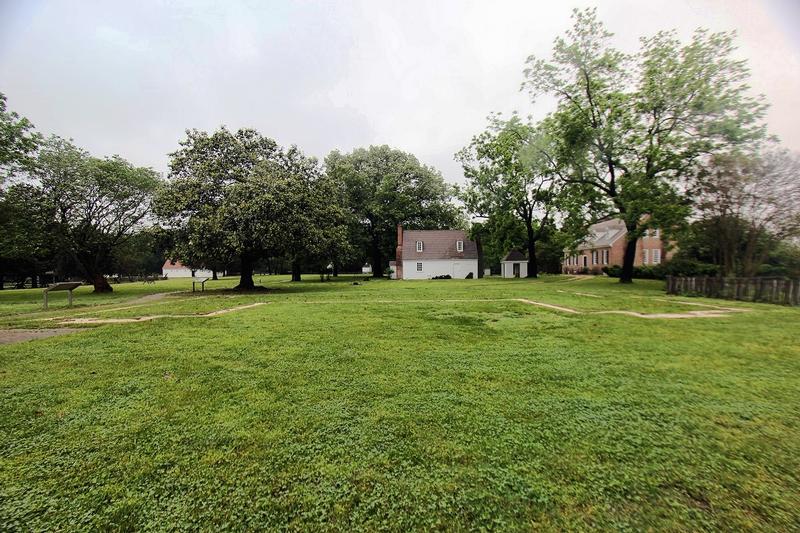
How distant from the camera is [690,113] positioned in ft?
70.6

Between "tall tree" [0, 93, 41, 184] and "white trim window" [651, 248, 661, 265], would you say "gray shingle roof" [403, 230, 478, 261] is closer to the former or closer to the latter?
"white trim window" [651, 248, 661, 265]

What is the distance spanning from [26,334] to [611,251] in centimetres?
4810

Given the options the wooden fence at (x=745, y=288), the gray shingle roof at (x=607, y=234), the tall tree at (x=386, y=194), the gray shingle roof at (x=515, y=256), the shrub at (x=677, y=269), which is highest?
the tall tree at (x=386, y=194)

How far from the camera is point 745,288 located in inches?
516

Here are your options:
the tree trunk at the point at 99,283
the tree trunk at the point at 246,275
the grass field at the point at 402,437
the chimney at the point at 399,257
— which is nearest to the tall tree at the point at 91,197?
the tree trunk at the point at 99,283

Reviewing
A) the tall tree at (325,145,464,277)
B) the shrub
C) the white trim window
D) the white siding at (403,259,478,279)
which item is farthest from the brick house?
the tall tree at (325,145,464,277)

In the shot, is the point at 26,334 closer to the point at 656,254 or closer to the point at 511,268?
the point at 511,268

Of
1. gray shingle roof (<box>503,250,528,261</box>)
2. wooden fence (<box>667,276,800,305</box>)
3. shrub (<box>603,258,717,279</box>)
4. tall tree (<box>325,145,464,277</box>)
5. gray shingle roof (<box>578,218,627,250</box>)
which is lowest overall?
wooden fence (<box>667,276,800,305</box>)

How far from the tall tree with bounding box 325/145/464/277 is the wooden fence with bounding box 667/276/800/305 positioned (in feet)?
96.1

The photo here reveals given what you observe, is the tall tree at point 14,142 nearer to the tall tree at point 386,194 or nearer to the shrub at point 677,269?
the tall tree at point 386,194

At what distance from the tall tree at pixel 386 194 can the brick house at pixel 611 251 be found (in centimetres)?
1813

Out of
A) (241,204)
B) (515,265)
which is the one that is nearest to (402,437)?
(241,204)

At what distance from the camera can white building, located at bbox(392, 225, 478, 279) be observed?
137 ft

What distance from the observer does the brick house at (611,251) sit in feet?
130
